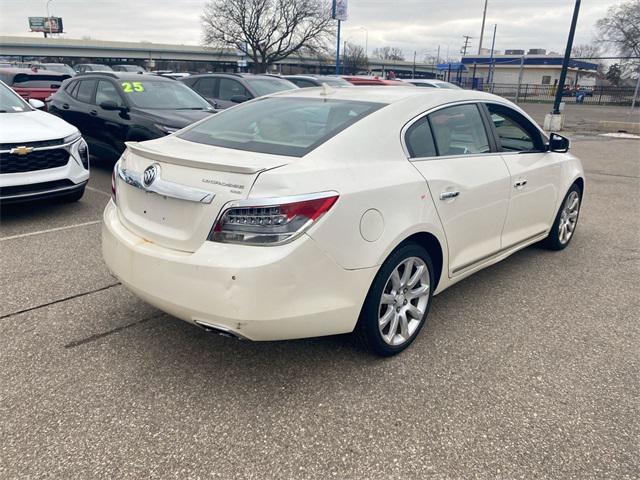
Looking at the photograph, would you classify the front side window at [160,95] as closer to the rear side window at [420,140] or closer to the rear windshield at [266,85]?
the rear windshield at [266,85]

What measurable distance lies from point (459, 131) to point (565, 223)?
7.30 ft

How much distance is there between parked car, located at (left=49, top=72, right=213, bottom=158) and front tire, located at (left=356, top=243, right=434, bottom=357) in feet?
15.6

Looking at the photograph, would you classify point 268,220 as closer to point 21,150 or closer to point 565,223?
point 565,223

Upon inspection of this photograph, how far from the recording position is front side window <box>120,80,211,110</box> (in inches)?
301

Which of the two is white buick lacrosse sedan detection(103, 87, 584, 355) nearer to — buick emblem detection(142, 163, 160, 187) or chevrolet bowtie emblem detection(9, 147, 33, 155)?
buick emblem detection(142, 163, 160, 187)

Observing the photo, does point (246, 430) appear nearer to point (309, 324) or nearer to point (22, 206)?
point (309, 324)

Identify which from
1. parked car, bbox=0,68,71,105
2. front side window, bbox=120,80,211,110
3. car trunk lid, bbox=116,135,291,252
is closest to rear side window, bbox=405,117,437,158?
car trunk lid, bbox=116,135,291,252

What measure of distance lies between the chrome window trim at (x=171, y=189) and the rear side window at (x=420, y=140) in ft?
4.20

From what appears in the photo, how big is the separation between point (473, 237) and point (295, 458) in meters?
1.97

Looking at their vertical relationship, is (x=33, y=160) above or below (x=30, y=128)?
below

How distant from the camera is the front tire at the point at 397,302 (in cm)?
280

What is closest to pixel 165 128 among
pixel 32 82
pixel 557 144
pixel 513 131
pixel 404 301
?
pixel 513 131

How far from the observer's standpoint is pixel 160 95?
7965mm

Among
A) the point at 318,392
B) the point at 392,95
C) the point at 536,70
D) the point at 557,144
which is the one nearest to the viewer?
the point at 318,392
